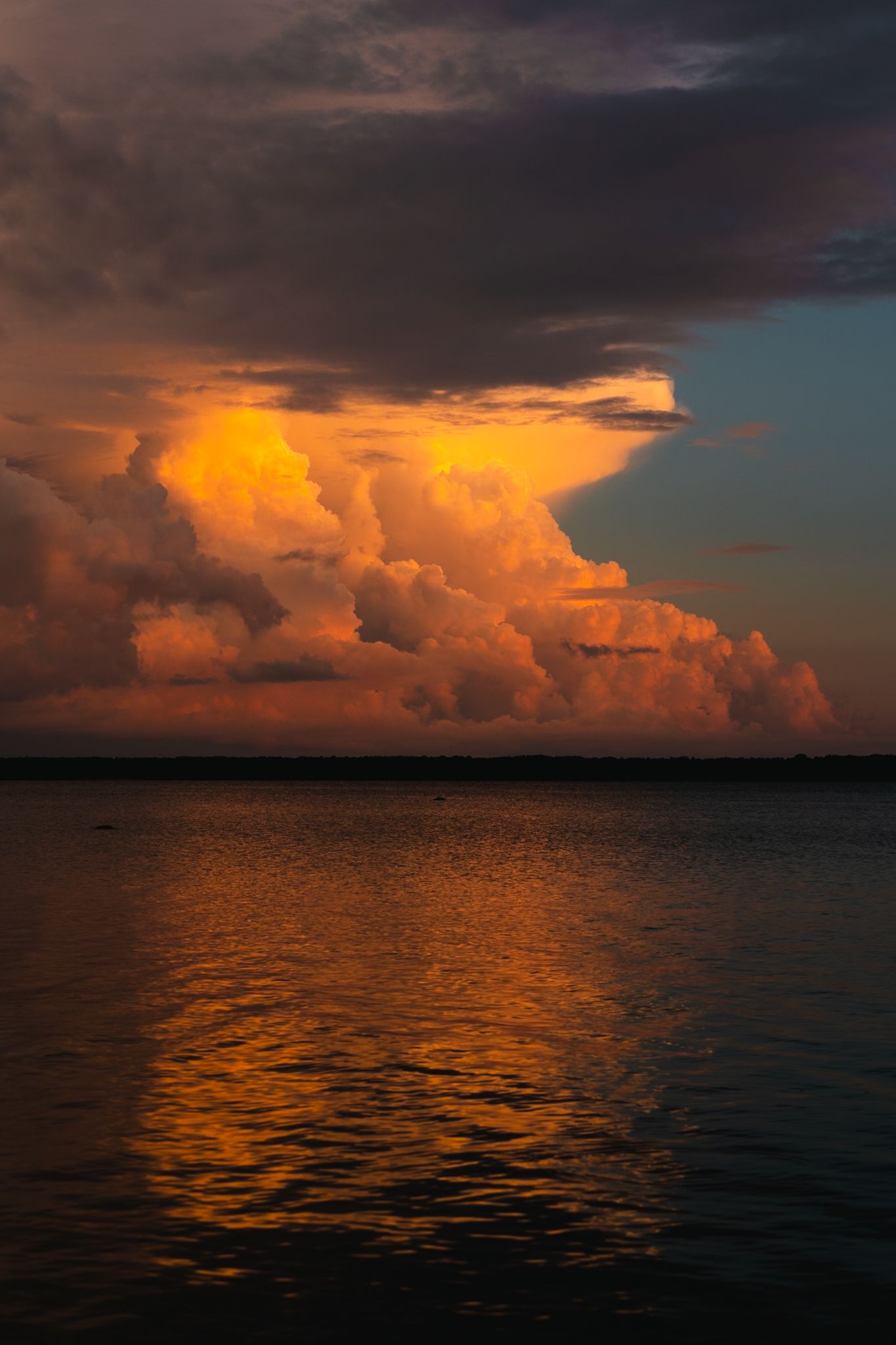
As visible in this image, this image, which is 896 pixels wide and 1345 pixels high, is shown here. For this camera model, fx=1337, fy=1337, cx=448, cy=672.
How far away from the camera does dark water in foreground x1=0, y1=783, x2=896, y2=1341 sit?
17.1 meters

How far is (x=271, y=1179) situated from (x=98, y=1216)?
116 inches

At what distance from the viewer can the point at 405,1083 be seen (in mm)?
28688

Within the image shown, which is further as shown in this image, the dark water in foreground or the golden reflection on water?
the golden reflection on water

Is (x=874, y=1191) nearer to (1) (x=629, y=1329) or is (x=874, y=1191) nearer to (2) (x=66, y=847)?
(1) (x=629, y=1329)

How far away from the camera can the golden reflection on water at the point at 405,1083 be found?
67.4ft

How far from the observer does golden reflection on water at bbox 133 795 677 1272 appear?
20.5 metres

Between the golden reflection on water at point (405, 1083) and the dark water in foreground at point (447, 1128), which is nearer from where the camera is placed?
the dark water in foreground at point (447, 1128)

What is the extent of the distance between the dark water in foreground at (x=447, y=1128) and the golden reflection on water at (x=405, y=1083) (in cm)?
11

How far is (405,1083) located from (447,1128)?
12.4ft

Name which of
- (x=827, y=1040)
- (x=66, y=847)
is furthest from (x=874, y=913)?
(x=66, y=847)

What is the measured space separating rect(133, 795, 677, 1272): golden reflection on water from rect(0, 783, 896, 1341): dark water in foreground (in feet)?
0.37

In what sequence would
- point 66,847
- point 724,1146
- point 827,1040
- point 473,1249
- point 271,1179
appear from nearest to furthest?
1. point 473,1249
2. point 271,1179
3. point 724,1146
4. point 827,1040
5. point 66,847

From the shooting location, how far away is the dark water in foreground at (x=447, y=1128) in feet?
56.0

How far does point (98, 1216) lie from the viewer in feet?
65.9
